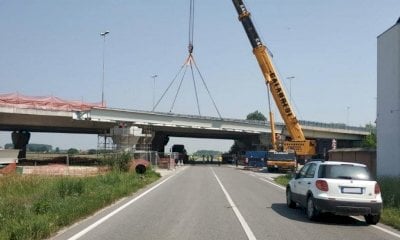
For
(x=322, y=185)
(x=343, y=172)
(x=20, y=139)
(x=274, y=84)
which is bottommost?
(x=322, y=185)

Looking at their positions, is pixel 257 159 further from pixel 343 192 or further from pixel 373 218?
pixel 343 192

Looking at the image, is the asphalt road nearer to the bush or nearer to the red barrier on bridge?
the bush

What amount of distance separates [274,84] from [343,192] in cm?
3519

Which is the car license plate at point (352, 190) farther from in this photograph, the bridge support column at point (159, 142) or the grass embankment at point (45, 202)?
the bridge support column at point (159, 142)

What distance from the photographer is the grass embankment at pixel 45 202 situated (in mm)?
10562

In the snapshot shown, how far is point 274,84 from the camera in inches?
1906

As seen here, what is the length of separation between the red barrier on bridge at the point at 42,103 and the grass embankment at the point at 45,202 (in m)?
33.0

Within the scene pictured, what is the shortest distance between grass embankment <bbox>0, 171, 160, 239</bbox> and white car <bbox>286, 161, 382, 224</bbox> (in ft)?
19.8

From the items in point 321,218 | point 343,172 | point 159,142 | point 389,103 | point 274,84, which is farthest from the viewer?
point 159,142

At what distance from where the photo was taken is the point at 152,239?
1034cm

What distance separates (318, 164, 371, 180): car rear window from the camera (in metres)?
14.0

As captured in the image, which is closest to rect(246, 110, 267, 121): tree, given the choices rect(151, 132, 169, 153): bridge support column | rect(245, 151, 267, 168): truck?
rect(151, 132, 169, 153): bridge support column

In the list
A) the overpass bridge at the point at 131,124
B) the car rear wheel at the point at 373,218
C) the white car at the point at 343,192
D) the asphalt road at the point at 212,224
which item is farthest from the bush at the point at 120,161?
the car rear wheel at the point at 373,218

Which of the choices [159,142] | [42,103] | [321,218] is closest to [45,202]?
[321,218]
